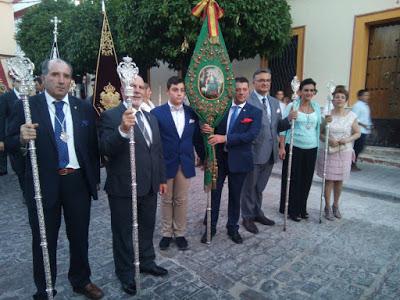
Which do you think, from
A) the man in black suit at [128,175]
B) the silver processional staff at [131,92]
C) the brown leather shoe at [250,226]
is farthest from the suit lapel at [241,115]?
the silver processional staff at [131,92]

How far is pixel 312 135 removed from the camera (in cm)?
435

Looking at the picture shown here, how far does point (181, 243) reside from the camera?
3699mm

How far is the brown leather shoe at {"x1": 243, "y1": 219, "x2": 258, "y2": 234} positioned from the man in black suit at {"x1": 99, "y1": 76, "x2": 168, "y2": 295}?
1.49m

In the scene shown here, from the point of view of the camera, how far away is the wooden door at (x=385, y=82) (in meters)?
7.77

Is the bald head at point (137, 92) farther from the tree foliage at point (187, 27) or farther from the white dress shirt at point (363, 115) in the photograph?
the white dress shirt at point (363, 115)

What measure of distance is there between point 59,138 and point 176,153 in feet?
4.35

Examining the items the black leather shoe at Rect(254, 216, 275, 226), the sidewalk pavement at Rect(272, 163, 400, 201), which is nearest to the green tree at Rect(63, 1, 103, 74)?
the sidewalk pavement at Rect(272, 163, 400, 201)

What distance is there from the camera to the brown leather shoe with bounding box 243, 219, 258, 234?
13.6 ft

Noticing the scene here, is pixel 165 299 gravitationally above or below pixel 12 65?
below

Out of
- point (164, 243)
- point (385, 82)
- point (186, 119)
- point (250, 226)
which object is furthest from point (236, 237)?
point (385, 82)

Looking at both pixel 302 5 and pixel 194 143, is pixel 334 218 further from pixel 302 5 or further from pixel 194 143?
pixel 302 5

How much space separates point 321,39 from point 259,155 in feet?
19.5

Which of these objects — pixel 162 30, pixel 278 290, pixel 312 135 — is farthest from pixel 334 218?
pixel 162 30

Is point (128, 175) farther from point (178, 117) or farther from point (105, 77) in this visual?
point (105, 77)
